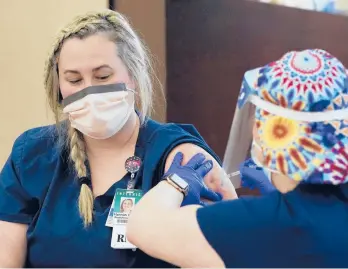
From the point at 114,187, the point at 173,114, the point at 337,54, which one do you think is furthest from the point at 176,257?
the point at 337,54

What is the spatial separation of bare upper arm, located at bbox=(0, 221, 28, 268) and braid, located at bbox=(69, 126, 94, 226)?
0.20 metres

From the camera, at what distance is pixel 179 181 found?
122 cm

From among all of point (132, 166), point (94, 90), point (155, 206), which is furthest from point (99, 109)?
point (155, 206)

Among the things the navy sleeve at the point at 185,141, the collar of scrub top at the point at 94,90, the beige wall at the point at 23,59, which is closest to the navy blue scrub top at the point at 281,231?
the navy sleeve at the point at 185,141

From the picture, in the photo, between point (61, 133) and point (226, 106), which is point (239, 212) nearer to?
point (61, 133)

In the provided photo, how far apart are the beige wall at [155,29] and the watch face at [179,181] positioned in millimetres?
1134

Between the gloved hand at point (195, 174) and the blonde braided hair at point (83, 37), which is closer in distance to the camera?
the gloved hand at point (195, 174)

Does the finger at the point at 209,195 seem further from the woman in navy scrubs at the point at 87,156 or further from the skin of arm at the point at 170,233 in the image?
the skin of arm at the point at 170,233

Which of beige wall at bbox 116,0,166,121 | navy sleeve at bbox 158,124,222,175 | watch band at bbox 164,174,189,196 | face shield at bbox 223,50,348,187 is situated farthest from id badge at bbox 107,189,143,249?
beige wall at bbox 116,0,166,121

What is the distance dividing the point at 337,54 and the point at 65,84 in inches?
65.0

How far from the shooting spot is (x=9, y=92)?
2.89 m

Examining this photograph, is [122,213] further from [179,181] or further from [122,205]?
[179,181]

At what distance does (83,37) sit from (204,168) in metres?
0.49

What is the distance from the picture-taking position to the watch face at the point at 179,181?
47.6 inches
